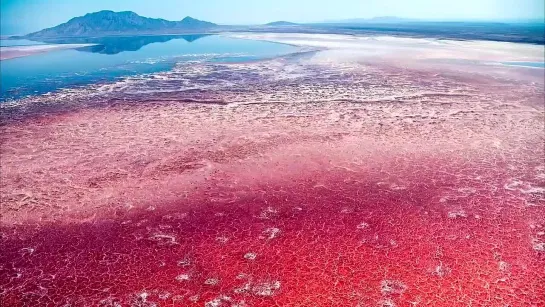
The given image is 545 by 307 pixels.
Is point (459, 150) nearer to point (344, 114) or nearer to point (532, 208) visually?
point (532, 208)

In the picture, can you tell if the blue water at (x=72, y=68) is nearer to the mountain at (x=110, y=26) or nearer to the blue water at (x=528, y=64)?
the blue water at (x=528, y=64)

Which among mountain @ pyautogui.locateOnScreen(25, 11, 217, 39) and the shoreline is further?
mountain @ pyautogui.locateOnScreen(25, 11, 217, 39)

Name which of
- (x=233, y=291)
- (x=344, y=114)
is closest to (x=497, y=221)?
(x=233, y=291)

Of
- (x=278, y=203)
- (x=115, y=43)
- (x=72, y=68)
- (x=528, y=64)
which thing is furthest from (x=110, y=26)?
(x=278, y=203)

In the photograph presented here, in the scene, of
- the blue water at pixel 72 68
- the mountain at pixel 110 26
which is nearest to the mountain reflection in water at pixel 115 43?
the blue water at pixel 72 68

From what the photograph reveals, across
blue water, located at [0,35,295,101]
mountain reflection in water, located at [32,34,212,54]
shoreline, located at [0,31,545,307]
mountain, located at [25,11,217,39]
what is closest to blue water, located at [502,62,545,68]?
shoreline, located at [0,31,545,307]

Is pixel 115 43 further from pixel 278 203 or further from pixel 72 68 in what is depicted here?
pixel 278 203

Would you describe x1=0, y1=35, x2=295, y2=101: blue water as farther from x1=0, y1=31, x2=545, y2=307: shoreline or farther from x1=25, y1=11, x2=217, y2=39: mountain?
x1=25, y1=11, x2=217, y2=39: mountain

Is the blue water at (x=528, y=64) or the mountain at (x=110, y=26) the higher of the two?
the mountain at (x=110, y=26)
